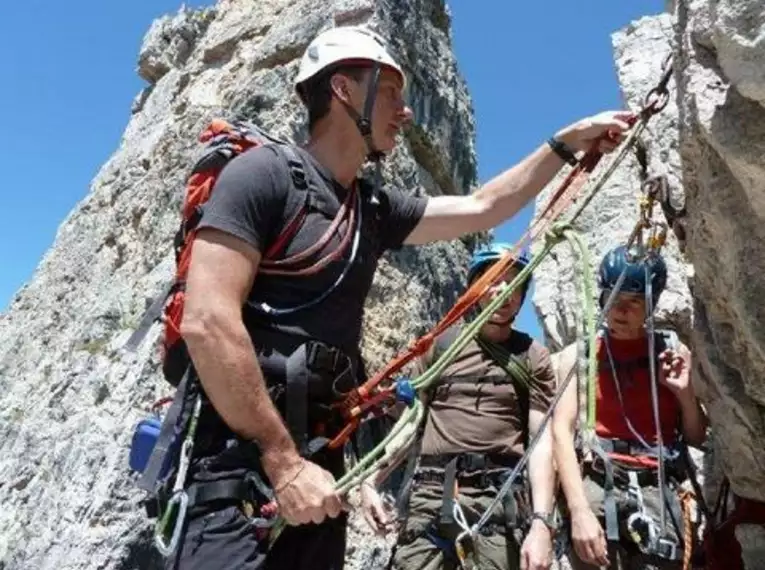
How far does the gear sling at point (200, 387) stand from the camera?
3242 millimetres

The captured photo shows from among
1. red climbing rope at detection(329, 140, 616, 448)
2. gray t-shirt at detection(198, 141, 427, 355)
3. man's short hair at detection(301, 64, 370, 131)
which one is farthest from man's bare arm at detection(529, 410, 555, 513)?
man's short hair at detection(301, 64, 370, 131)

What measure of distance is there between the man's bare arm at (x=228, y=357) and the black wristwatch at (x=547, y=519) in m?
2.38

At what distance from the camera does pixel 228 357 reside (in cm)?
307

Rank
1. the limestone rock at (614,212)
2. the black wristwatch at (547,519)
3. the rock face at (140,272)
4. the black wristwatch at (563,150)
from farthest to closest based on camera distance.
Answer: the limestone rock at (614,212) → the rock face at (140,272) → the black wristwatch at (547,519) → the black wristwatch at (563,150)

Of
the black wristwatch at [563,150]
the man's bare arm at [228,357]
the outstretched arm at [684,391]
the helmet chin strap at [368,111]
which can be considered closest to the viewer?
the man's bare arm at [228,357]

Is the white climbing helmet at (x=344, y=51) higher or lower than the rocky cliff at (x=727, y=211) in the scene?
higher

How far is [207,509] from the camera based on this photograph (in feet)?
10.6

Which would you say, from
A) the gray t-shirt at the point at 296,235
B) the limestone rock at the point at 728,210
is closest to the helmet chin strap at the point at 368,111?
the gray t-shirt at the point at 296,235

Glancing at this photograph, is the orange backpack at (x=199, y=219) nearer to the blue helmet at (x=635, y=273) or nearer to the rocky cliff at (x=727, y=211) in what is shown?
the rocky cliff at (x=727, y=211)

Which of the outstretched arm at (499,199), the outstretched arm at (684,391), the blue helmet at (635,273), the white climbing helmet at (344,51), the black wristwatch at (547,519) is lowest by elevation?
the black wristwatch at (547,519)

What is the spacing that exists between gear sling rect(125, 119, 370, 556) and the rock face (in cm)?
557

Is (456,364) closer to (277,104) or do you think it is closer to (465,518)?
(465,518)

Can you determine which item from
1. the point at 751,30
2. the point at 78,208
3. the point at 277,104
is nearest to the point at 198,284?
the point at 751,30

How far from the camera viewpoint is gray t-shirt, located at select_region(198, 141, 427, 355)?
10.7ft
